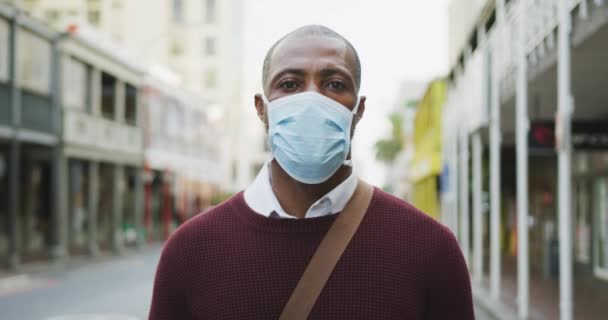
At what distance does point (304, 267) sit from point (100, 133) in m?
31.2

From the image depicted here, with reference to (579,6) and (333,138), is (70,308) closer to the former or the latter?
(579,6)

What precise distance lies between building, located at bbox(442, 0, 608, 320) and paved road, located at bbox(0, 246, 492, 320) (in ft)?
7.05

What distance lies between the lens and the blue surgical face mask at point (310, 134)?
240cm

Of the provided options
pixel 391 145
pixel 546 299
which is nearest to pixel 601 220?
pixel 546 299

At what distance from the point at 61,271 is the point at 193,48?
50968 millimetres

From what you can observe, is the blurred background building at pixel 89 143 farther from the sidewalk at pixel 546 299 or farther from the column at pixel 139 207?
the sidewalk at pixel 546 299

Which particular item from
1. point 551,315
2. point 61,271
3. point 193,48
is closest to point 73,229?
point 61,271

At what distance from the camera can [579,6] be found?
9523 mm

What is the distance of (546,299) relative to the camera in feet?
48.8

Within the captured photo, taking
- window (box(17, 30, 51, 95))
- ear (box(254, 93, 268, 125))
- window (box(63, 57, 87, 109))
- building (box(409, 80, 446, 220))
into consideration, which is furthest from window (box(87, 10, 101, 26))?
ear (box(254, 93, 268, 125))

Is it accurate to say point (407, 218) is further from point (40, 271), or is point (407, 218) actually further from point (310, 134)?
point (40, 271)

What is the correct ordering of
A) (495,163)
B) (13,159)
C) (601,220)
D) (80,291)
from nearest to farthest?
(495,163)
(80,291)
(601,220)
(13,159)

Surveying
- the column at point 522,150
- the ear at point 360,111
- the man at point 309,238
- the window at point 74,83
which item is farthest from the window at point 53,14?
the man at point 309,238

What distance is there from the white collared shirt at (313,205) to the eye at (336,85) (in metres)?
0.28
